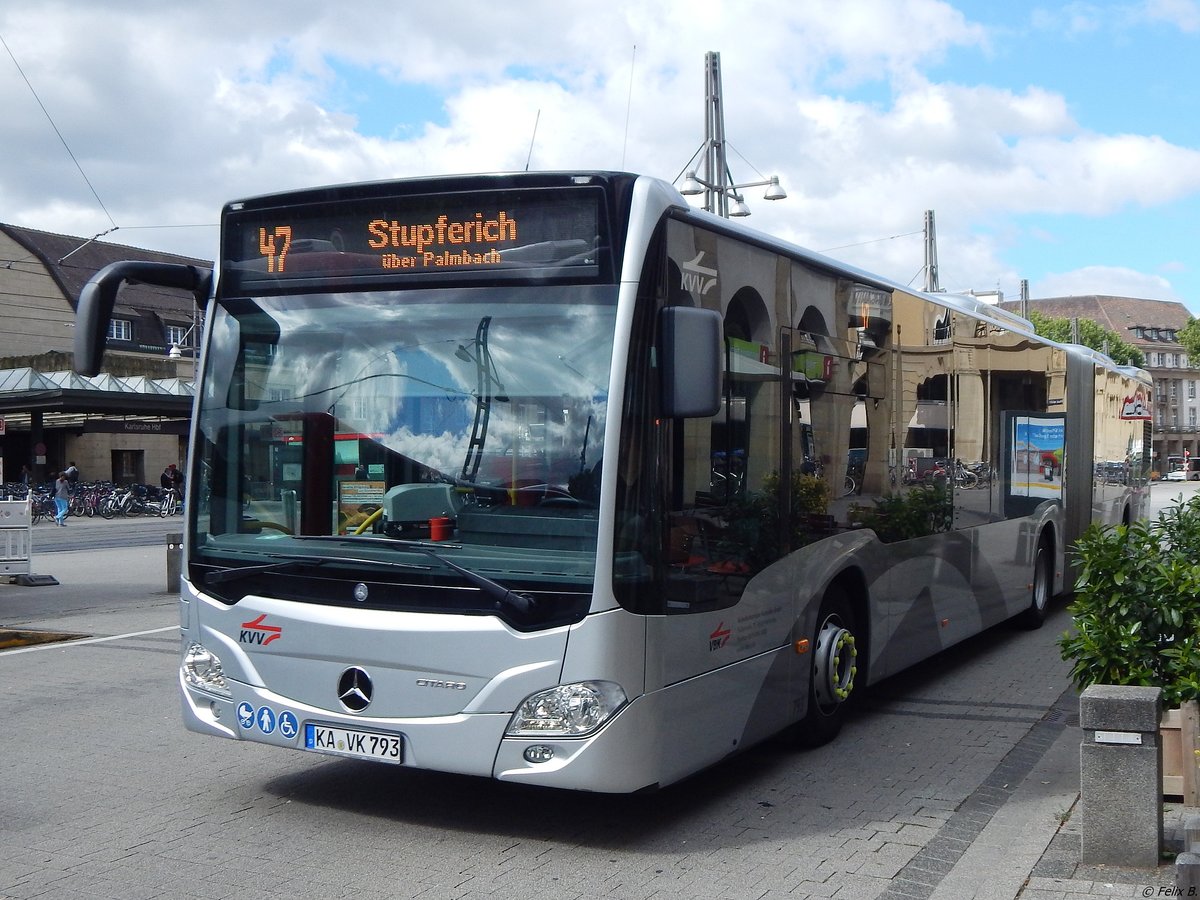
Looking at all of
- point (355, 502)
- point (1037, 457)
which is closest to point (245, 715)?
point (355, 502)

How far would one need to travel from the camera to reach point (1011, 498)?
1131 cm

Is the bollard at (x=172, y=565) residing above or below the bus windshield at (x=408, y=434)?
below

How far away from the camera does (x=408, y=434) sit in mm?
5602

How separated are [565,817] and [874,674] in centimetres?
268

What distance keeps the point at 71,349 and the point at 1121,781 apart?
47910 millimetres

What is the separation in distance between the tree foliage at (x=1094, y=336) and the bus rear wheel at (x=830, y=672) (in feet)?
339

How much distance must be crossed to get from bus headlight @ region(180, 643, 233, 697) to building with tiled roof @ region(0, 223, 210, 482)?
1479 inches

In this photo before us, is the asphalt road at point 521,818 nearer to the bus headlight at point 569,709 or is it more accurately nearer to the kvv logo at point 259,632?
the bus headlight at point 569,709

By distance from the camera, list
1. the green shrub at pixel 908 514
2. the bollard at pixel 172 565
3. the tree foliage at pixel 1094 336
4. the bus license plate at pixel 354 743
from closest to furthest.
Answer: the bus license plate at pixel 354 743 → the green shrub at pixel 908 514 → the bollard at pixel 172 565 → the tree foliage at pixel 1094 336

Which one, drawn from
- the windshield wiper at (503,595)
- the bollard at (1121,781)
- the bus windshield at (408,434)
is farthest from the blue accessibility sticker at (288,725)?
the bollard at (1121,781)

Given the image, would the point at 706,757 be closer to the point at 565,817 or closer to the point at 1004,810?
the point at 565,817

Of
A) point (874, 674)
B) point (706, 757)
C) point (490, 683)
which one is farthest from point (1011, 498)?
point (490, 683)

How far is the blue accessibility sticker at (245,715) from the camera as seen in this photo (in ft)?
19.2

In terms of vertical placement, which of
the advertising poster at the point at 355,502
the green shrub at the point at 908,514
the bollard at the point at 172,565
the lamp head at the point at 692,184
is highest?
the lamp head at the point at 692,184
